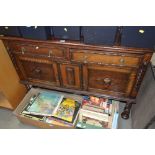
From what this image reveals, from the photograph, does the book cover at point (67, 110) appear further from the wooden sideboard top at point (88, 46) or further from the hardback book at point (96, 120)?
the wooden sideboard top at point (88, 46)

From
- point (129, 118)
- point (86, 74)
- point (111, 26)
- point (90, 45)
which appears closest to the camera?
point (111, 26)

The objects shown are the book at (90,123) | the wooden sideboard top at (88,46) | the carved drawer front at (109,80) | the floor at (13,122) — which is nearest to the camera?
the wooden sideboard top at (88,46)

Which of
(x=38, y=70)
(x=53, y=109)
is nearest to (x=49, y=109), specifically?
(x=53, y=109)

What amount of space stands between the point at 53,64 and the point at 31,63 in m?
0.25

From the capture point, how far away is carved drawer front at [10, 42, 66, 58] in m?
1.20

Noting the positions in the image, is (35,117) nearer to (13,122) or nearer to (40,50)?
(13,122)

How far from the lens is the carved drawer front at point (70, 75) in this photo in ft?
4.21

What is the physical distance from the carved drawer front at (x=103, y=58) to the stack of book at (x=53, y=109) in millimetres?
507

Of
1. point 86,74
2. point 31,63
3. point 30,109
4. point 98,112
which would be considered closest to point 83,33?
point 86,74

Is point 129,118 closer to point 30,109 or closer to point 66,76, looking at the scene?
point 66,76

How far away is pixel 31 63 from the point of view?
1.42 m

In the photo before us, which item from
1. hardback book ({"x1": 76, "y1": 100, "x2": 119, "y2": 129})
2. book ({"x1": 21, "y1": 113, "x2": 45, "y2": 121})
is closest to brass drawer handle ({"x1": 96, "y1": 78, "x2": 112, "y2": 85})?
hardback book ({"x1": 76, "y1": 100, "x2": 119, "y2": 129})

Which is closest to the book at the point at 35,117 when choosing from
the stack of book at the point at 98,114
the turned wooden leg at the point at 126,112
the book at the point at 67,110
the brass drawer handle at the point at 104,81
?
the book at the point at 67,110

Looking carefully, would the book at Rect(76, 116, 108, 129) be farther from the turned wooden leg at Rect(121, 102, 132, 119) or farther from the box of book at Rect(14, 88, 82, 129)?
the turned wooden leg at Rect(121, 102, 132, 119)
